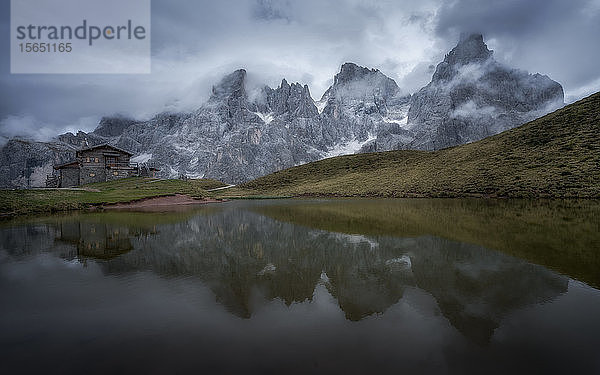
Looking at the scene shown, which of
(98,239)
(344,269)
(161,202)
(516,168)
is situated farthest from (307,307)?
(516,168)

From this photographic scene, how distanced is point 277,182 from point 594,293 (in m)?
113

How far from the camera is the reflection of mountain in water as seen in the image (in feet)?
27.2

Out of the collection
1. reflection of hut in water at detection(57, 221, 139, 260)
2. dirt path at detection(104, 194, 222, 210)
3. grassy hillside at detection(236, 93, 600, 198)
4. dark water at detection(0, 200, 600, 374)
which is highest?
grassy hillside at detection(236, 93, 600, 198)

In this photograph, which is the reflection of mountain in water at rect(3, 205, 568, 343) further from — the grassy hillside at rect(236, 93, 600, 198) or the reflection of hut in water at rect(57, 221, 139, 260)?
the grassy hillside at rect(236, 93, 600, 198)

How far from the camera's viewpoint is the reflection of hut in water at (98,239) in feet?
49.9

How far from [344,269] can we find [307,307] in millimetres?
3925

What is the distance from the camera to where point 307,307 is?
26.9ft

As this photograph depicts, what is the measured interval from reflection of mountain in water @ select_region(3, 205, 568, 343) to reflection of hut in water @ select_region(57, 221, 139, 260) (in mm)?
64

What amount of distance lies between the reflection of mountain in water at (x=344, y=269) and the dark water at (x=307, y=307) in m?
0.07

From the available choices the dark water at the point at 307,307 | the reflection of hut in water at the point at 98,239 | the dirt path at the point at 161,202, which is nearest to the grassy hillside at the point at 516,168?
the dirt path at the point at 161,202

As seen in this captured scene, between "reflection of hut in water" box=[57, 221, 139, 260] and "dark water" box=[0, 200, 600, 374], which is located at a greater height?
"reflection of hut in water" box=[57, 221, 139, 260]

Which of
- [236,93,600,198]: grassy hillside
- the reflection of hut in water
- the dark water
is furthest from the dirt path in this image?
[236,93,600,198]: grassy hillside

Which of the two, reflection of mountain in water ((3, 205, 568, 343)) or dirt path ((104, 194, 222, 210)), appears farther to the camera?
dirt path ((104, 194, 222, 210))

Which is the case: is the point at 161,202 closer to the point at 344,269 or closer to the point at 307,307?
the point at 344,269
